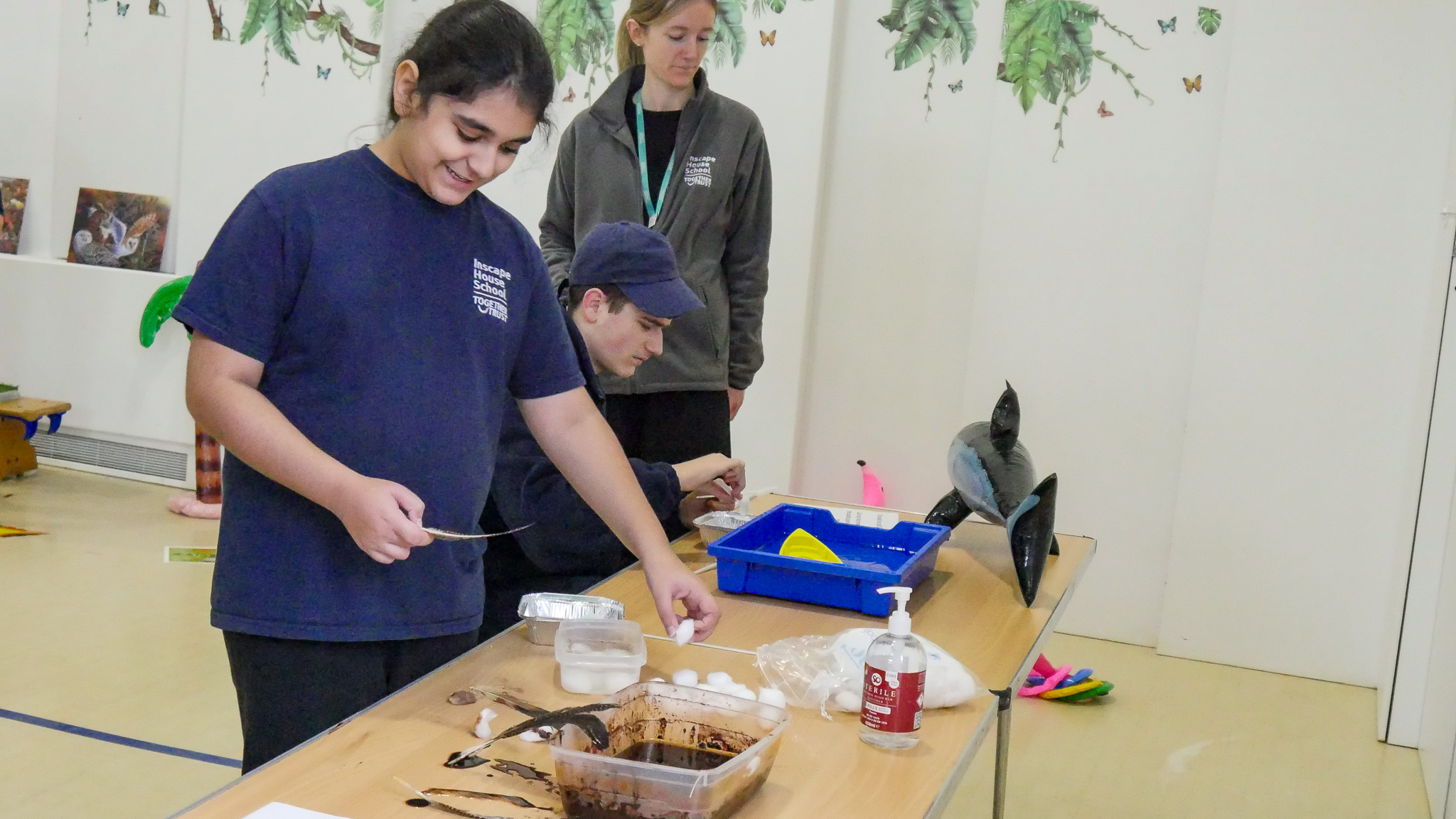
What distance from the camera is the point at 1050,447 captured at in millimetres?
3990

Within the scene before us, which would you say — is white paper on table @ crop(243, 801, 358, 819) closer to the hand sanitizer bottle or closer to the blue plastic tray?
the hand sanitizer bottle

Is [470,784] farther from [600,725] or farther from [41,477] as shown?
[41,477]

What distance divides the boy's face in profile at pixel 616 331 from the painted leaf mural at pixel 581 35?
2.49 metres

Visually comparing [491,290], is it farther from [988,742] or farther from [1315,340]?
[1315,340]

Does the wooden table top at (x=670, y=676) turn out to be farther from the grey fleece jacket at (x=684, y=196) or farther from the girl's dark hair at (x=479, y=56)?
the grey fleece jacket at (x=684, y=196)

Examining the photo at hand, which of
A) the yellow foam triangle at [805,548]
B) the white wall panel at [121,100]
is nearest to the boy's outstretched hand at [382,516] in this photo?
the yellow foam triangle at [805,548]

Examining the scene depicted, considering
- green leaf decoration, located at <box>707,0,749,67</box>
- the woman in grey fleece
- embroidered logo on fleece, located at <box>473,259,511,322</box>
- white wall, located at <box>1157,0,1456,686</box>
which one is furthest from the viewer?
green leaf decoration, located at <box>707,0,749,67</box>

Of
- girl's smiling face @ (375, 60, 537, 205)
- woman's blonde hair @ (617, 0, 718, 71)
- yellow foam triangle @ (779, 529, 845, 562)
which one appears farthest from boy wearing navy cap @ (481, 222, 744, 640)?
woman's blonde hair @ (617, 0, 718, 71)

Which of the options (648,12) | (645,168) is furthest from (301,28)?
(648,12)

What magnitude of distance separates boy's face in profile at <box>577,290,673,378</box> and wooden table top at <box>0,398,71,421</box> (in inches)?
141

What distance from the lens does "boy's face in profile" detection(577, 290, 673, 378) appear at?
6.84 feet

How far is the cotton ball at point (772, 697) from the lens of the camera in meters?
1.37

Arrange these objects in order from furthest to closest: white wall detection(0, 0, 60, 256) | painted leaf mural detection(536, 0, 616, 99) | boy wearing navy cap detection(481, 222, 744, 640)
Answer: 1. white wall detection(0, 0, 60, 256)
2. painted leaf mural detection(536, 0, 616, 99)
3. boy wearing navy cap detection(481, 222, 744, 640)

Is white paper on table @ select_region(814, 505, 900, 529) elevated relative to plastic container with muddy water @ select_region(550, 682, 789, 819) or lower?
elevated
